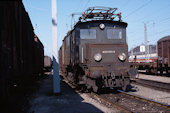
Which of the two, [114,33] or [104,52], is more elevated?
[114,33]

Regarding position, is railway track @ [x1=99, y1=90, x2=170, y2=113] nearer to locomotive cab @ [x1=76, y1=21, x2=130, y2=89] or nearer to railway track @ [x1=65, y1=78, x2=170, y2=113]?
railway track @ [x1=65, y1=78, x2=170, y2=113]

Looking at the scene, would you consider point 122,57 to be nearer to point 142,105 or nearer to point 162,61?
point 142,105

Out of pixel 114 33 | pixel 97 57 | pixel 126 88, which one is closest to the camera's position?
pixel 97 57

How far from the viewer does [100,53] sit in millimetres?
8070

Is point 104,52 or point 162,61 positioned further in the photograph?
point 162,61

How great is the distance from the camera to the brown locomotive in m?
7.80

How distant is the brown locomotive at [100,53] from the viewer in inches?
307

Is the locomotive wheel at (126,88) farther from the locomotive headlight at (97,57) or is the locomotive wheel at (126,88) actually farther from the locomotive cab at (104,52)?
the locomotive headlight at (97,57)

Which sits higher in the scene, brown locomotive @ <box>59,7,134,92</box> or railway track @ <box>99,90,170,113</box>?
brown locomotive @ <box>59,7,134,92</box>

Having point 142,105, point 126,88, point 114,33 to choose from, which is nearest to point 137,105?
point 142,105

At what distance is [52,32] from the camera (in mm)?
9203

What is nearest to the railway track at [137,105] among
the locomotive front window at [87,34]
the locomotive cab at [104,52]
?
the locomotive cab at [104,52]

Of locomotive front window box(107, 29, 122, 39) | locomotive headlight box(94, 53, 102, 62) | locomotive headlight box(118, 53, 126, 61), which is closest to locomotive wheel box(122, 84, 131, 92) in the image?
locomotive headlight box(118, 53, 126, 61)

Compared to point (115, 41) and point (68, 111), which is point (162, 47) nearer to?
point (115, 41)
